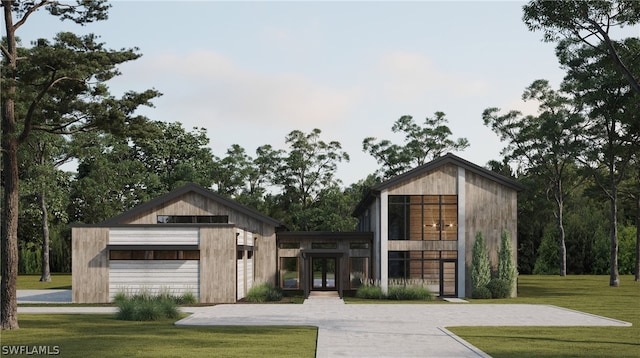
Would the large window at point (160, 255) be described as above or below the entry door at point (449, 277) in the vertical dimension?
above

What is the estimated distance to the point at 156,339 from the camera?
750 inches

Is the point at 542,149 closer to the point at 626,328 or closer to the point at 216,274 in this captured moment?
the point at 216,274

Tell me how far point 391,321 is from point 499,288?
1379cm

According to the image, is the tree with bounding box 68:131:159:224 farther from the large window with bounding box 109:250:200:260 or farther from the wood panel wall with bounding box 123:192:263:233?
the large window with bounding box 109:250:200:260

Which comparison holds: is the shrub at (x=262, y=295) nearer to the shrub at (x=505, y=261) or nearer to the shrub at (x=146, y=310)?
the shrub at (x=146, y=310)

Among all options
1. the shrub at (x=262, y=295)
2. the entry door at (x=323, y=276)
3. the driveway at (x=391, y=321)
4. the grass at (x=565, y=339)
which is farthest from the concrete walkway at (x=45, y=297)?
the grass at (x=565, y=339)

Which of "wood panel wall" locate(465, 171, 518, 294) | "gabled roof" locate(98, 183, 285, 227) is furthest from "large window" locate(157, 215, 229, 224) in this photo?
"wood panel wall" locate(465, 171, 518, 294)

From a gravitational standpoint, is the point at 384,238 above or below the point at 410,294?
above

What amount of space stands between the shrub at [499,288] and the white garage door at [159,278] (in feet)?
44.5

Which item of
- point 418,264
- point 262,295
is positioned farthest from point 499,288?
point 262,295

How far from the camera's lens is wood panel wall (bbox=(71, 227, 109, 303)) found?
1300 inches

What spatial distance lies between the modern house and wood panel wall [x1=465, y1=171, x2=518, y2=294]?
0.05 meters

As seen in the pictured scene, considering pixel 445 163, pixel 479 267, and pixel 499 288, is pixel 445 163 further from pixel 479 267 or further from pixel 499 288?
pixel 499 288

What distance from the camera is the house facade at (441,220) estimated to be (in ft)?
122
